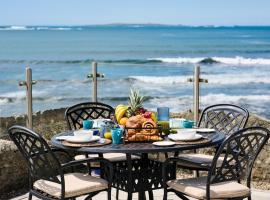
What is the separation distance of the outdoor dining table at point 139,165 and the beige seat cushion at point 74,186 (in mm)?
201

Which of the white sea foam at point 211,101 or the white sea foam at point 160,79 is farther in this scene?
the white sea foam at point 160,79

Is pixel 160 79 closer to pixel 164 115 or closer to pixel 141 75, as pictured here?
pixel 141 75

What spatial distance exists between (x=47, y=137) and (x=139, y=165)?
213 centimetres

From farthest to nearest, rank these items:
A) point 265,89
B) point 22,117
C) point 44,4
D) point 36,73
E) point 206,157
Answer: point 44,4 → point 36,73 → point 265,89 → point 22,117 → point 206,157

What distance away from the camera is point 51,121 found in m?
6.55

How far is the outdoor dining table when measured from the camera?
12.5ft

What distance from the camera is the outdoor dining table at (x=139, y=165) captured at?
3.81m

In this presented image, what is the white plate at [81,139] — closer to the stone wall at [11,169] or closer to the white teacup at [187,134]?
the white teacup at [187,134]

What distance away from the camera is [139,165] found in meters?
4.37

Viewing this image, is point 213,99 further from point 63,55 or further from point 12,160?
point 63,55

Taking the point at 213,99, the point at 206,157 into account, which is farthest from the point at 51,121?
the point at 213,99

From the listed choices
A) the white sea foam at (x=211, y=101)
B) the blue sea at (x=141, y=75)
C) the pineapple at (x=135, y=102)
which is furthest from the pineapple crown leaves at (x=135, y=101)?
the white sea foam at (x=211, y=101)

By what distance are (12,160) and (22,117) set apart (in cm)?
99

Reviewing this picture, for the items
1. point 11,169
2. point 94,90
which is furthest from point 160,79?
point 11,169
